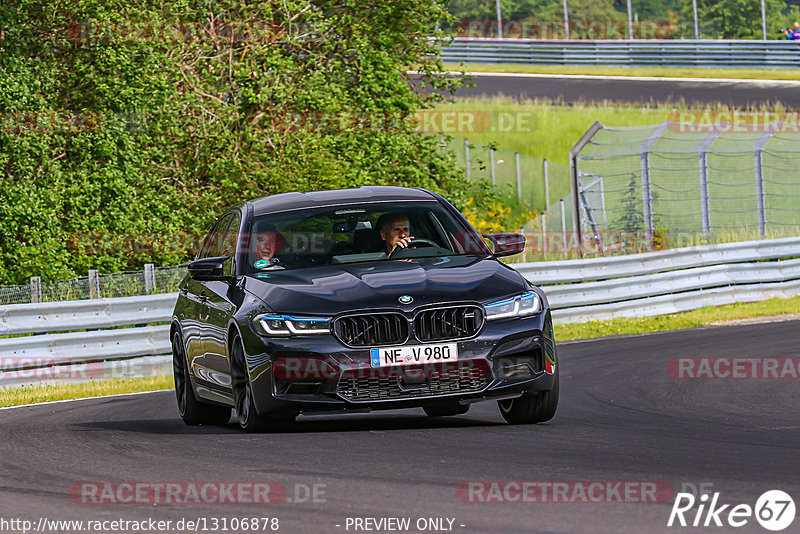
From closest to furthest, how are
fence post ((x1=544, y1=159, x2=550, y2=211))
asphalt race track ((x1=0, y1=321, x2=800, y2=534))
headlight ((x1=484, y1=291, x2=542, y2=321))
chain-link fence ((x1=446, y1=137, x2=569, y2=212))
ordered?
asphalt race track ((x1=0, y1=321, x2=800, y2=534)) → headlight ((x1=484, y1=291, x2=542, y2=321)) → fence post ((x1=544, y1=159, x2=550, y2=211)) → chain-link fence ((x1=446, y1=137, x2=569, y2=212))

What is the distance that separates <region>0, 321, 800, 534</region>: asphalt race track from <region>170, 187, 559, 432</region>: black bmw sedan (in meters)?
0.27

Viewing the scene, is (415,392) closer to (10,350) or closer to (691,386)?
(691,386)

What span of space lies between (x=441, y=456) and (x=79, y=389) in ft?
30.4

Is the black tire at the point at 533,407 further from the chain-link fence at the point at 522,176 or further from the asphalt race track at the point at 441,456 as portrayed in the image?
the chain-link fence at the point at 522,176

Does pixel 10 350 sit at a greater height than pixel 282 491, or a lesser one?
lesser

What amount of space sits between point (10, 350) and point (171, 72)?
11.3m

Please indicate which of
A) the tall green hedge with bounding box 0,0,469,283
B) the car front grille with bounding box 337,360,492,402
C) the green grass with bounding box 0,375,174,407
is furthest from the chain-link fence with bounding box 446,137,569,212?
the car front grille with bounding box 337,360,492,402

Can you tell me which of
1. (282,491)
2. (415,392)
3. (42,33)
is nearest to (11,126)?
(42,33)

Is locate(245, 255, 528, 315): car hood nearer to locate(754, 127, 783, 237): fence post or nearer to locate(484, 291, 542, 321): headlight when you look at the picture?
locate(484, 291, 542, 321): headlight

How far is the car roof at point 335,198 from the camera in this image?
405 inches

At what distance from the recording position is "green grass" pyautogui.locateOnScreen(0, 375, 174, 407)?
590 inches

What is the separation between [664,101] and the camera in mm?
42719

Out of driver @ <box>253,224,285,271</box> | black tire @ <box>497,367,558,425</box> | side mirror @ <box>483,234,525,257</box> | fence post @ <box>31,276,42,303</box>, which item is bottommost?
fence post @ <box>31,276,42,303</box>

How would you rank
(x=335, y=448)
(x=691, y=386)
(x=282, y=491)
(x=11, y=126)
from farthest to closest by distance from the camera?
(x=11, y=126) → (x=691, y=386) → (x=335, y=448) → (x=282, y=491)
